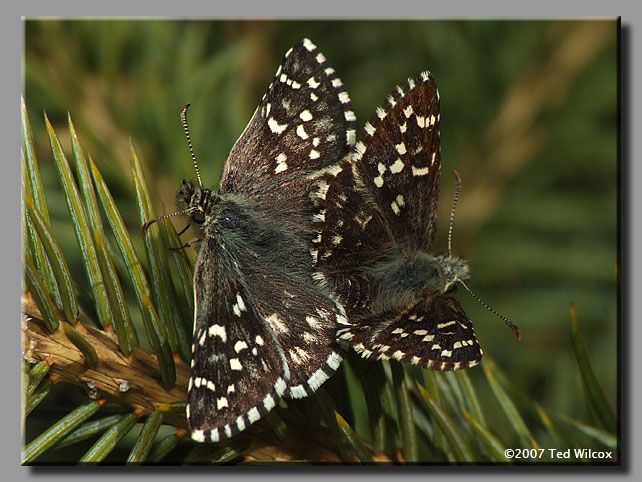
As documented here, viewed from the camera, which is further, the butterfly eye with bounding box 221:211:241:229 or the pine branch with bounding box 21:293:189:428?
the butterfly eye with bounding box 221:211:241:229

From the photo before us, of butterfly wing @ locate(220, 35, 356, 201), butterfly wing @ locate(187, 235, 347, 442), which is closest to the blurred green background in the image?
butterfly wing @ locate(220, 35, 356, 201)

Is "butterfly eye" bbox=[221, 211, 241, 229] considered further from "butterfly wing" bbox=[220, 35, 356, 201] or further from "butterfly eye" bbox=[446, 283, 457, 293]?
"butterfly eye" bbox=[446, 283, 457, 293]

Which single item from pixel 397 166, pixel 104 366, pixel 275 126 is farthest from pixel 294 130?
pixel 104 366

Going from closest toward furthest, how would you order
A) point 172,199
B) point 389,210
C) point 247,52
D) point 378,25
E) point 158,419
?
point 158,419 < point 389,210 < point 172,199 < point 247,52 < point 378,25

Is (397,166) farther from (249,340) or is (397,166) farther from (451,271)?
(249,340)

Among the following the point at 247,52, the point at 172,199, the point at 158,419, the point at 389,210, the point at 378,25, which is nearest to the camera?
the point at 158,419

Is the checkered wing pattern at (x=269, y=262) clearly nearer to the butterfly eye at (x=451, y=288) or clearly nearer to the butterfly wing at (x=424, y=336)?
the butterfly wing at (x=424, y=336)
